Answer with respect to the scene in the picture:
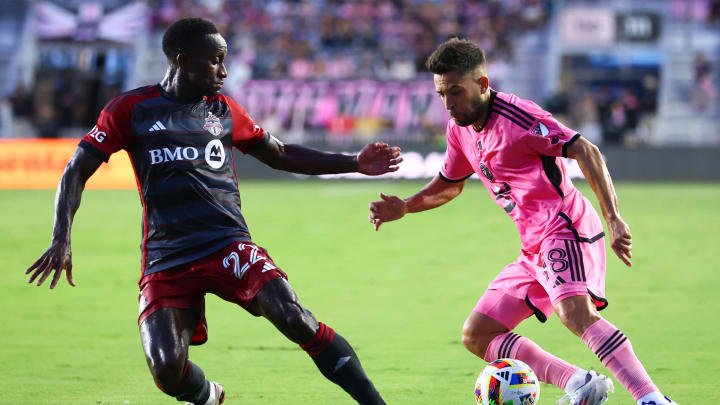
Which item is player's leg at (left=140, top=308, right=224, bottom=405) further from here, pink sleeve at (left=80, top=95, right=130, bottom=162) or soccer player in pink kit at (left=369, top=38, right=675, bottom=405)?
soccer player in pink kit at (left=369, top=38, right=675, bottom=405)

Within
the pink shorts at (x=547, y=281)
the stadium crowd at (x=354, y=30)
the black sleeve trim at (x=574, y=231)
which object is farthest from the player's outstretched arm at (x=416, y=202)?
the stadium crowd at (x=354, y=30)

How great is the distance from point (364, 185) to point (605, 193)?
64.6ft

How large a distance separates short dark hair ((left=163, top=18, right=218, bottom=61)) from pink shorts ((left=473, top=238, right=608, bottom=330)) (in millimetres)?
2049

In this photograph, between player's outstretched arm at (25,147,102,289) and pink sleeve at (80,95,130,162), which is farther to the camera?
pink sleeve at (80,95,130,162)

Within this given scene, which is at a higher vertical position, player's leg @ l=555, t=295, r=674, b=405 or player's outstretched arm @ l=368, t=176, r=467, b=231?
player's outstretched arm @ l=368, t=176, r=467, b=231

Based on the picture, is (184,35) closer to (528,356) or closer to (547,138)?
(547,138)

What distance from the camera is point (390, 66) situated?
93.2 feet

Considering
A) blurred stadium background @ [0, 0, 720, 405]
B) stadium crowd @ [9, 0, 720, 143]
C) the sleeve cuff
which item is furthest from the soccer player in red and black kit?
stadium crowd @ [9, 0, 720, 143]

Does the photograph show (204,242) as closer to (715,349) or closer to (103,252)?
(715,349)

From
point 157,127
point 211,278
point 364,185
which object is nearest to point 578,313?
point 211,278

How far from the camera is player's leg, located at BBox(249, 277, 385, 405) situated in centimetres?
489

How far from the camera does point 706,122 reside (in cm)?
2730

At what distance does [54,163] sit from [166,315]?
2129cm

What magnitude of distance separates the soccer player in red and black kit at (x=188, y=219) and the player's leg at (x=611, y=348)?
3.44 ft
